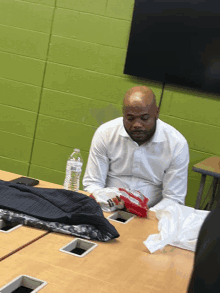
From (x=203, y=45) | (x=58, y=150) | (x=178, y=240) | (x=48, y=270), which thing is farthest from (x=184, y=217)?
(x=58, y=150)

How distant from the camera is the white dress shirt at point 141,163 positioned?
228 cm

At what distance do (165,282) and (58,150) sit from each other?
2482mm

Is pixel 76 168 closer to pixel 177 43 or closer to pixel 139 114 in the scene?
pixel 139 114

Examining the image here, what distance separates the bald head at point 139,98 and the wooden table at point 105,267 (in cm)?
88

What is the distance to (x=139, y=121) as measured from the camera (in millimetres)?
2201

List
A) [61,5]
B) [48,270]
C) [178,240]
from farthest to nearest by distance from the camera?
[61,5], [178,240], [48,270]

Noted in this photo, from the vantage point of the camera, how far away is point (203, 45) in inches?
123

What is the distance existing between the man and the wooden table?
2.56ft

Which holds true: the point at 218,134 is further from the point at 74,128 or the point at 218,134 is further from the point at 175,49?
the point at 74,128

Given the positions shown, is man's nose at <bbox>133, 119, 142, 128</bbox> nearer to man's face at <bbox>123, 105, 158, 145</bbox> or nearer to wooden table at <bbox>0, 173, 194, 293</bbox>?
man's face at <bbox>123, 105, 158, 145</bbox>

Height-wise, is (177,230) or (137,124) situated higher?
(137,124)

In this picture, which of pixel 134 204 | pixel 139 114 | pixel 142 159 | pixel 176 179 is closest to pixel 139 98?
pixel 139 114

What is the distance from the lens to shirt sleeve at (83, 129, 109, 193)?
2.28 meters

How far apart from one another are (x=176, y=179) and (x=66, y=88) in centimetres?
161
